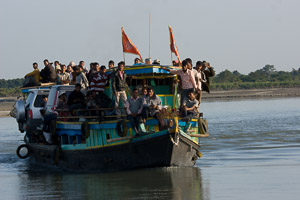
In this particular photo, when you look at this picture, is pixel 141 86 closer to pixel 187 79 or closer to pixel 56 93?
pixel 187 79

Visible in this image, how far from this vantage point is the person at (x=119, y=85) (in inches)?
698

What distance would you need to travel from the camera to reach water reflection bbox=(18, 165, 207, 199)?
15.1 m

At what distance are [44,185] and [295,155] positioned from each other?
9.05 meters

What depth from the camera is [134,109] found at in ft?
56.1

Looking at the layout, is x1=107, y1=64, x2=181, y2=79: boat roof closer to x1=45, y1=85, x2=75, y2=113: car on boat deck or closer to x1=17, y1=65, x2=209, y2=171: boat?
x1=17, y1=65, x2=209, y2=171: boat

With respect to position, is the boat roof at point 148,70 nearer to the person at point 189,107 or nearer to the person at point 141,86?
the person at point 141,86

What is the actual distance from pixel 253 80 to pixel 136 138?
102m

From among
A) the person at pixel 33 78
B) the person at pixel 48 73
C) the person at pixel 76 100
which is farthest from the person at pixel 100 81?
the person at pixel 33 78

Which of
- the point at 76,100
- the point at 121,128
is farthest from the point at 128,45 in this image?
the point at 121,128

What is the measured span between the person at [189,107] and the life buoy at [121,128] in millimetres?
1746

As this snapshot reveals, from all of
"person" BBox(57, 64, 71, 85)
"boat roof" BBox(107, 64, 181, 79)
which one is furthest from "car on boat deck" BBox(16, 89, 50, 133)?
"boat roof" BBox(107, 64, 181, 79)

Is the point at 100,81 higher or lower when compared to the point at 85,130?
higher

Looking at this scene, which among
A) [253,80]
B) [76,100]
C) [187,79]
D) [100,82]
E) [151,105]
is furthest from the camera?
[253,80]

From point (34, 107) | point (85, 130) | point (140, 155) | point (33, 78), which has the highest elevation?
Answer: point (33, 78)
